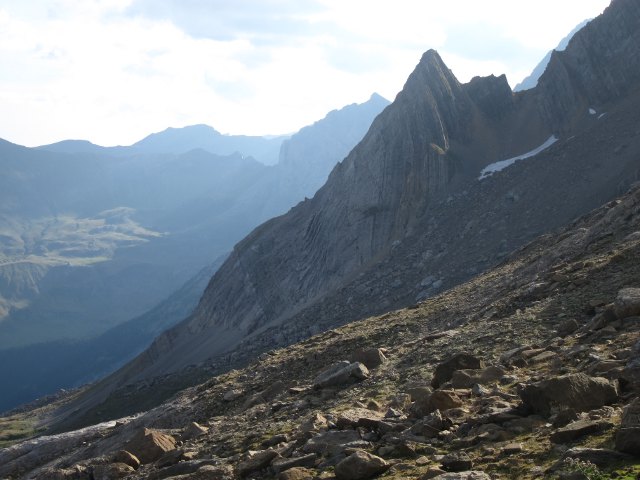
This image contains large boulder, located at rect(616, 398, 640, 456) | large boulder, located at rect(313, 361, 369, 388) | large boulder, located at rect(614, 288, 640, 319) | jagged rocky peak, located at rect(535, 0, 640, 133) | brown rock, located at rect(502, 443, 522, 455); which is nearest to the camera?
large boulder, located at rect(616, 398, 640, 456)

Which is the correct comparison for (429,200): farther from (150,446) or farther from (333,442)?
(333,442)

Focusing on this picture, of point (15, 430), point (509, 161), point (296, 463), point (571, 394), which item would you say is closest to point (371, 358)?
point (296, 463)

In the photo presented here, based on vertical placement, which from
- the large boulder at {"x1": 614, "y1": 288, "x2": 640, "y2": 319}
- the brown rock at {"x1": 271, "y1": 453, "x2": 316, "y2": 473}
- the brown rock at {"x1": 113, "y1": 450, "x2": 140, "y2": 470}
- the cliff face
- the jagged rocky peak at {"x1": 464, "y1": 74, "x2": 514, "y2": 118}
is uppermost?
the jagged rocky peak at {"x1": 464, "y1": 74, "x2": 514, "y2": 118}

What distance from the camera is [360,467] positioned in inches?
445

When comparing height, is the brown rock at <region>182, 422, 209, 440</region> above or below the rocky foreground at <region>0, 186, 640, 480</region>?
below


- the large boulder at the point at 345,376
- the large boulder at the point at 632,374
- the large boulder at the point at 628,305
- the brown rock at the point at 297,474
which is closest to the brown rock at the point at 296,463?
the brown rock at the point at 297,474

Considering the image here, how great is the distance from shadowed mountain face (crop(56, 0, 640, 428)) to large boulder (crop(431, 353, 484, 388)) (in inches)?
1586

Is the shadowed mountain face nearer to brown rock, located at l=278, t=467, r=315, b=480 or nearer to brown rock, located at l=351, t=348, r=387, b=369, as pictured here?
brown rock, located at l=351, t=348, r=387, b=369

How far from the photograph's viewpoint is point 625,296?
1730 cm

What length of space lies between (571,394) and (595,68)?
277 feet

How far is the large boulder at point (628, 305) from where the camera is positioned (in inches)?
663

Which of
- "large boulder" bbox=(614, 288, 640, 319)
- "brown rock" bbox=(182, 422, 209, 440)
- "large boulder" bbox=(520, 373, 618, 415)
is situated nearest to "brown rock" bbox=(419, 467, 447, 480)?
"large boulder" bbox=(520, 373, 618, 415)

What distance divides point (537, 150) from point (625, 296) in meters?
69.7

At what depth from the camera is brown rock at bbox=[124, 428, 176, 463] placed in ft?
58.9
